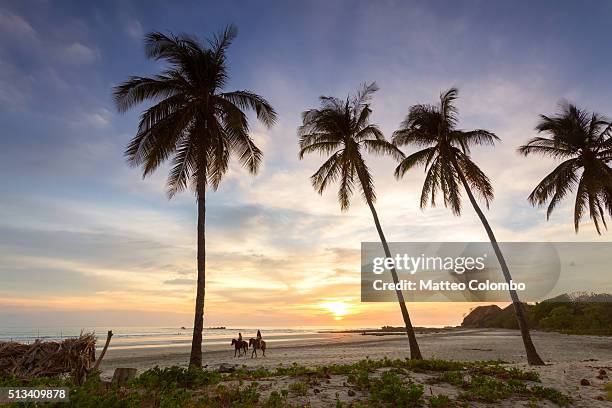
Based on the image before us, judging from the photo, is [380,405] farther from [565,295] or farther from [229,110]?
[565,295]

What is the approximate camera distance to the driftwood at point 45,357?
12133mm

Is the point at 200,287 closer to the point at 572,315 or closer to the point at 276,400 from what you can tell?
the point at 276,400

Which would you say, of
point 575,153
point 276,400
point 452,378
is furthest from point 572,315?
point 276,400

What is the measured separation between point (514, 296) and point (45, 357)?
764 inches

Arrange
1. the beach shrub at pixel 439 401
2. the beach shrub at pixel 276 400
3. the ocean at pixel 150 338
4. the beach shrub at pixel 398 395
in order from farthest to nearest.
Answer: the ocean at pixel 150 338
the beach shrub at pixel 398 395
the beach shrub at pixel 439 401
the beach shrub at pixel 276 400

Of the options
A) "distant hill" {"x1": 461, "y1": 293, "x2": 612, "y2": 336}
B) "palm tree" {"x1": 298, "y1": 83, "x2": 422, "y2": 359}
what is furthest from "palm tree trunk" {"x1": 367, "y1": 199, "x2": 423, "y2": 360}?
"distant hill" {"x1": 461, "y1": 293, "x2": 612, "y2": 336}

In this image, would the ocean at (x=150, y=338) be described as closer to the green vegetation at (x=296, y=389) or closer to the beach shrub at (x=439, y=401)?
the green vegetation at (x=296, y=389)

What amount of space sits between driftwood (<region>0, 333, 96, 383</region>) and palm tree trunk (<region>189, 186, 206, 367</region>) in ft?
12.3

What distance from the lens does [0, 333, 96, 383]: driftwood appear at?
39.8 ft

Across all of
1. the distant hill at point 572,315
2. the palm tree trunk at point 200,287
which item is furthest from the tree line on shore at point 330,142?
the distant hill at point 572,315

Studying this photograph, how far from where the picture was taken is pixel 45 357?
1254 centimetres

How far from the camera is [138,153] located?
1680cm

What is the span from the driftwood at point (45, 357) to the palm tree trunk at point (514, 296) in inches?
688

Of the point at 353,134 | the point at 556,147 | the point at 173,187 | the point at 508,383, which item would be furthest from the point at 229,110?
the point at 556,147
